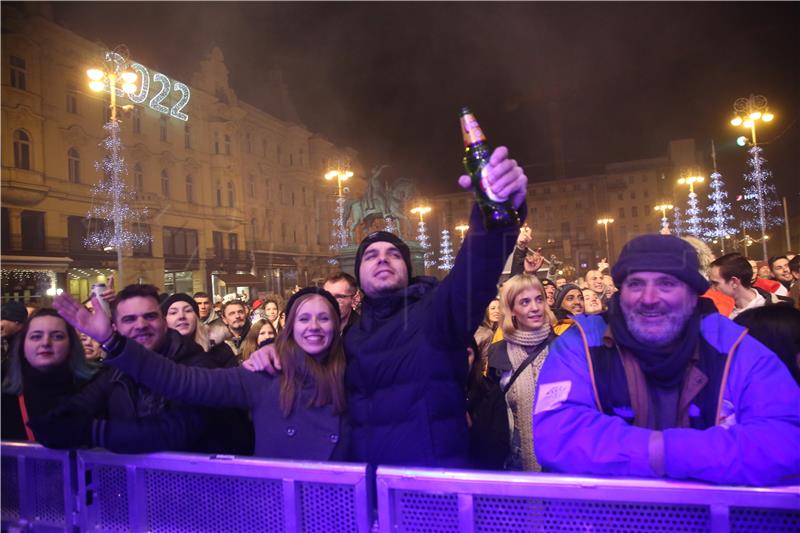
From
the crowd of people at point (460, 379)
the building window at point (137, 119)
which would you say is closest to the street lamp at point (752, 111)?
the crowd of people at point (460, 379)

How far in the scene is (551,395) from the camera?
6.64 feet

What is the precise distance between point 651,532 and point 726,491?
268 mm

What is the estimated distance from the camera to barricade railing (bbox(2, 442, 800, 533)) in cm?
168

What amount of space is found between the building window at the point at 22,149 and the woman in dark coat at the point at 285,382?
94.6 feet

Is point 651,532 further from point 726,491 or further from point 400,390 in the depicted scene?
point 400,390

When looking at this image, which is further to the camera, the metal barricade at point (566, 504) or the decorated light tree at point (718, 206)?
the decorated light tree at point (718, 206)

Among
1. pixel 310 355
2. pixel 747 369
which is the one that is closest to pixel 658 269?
pixel 747 369

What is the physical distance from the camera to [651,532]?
1.73 metres

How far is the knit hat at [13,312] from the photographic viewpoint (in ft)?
15.3

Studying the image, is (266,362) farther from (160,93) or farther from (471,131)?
(160,93)

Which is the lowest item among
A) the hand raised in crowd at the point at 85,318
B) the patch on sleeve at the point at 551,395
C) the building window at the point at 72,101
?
the patch on sleeve at the point at 551,395

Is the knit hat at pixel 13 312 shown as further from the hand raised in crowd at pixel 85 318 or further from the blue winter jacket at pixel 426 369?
the blue winter jacket at pixel 426 369

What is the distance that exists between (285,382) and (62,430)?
3.36 feet

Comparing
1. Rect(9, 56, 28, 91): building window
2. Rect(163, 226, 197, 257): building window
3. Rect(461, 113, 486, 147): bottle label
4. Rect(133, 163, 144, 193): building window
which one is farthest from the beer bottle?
Rect(163, 226, 197, 257): building window
